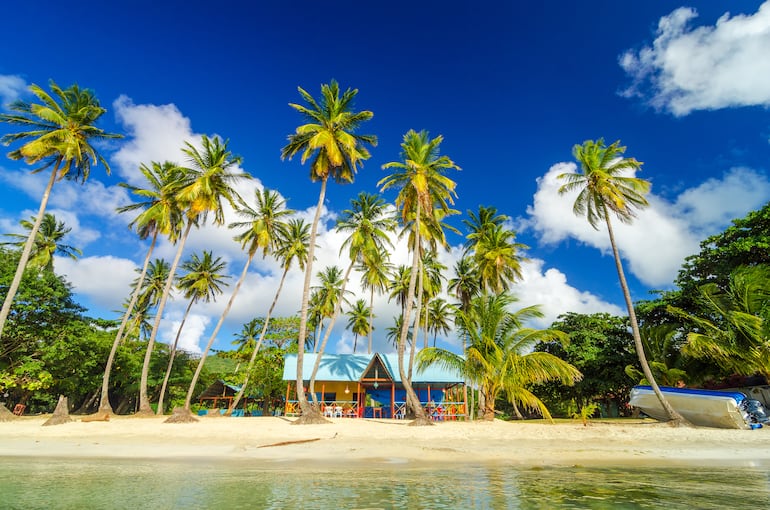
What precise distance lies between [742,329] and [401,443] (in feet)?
50.2

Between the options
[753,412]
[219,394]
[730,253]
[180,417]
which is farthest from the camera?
[219,394]

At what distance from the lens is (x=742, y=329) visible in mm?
16469

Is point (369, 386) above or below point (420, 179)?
below

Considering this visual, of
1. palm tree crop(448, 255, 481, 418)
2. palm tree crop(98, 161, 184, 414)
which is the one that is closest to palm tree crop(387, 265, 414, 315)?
palm tree crop(448, 255, 481, 418)

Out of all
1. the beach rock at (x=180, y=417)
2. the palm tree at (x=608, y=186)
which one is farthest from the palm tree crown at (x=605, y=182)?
the beach rock at (x=180, y=417)

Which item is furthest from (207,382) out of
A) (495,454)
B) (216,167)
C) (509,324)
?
(495,454)

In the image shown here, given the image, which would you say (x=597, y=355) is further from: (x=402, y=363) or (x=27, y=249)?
(x=27, y=249)

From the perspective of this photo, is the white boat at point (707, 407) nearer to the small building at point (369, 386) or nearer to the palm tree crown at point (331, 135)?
the small building at point (369, 386)

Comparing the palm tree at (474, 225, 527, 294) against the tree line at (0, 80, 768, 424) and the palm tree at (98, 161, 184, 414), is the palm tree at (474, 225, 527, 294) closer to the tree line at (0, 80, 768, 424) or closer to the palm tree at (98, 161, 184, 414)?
the tree line at (0, 80, 768, 424)

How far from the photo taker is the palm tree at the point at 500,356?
16.9m

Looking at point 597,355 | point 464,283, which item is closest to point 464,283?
point 464,283

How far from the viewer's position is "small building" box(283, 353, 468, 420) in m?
26.0

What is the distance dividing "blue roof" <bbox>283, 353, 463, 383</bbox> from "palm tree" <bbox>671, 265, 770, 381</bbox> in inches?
533

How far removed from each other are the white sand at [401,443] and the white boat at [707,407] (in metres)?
0.89
